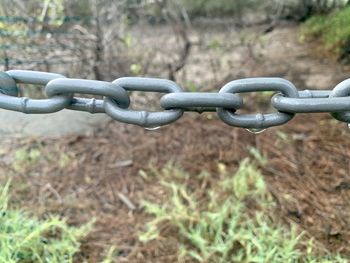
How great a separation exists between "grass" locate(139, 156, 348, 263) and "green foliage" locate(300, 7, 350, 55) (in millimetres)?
2009

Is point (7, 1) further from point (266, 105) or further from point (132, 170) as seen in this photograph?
point (266, 105)

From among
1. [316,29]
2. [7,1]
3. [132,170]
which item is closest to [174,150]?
[132,170]

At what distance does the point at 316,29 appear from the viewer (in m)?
4.59

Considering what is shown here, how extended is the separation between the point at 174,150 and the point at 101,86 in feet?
5.28

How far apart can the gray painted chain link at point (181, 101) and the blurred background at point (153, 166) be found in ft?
2.65

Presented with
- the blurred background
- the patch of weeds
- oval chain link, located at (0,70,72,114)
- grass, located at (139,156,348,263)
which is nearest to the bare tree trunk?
the blurred background

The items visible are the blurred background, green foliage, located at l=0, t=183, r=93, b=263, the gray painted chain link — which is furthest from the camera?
the blurred background

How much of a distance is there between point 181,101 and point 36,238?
1.05 meters

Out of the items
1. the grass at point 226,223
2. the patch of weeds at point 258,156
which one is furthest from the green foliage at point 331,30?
the grass at point 226,223

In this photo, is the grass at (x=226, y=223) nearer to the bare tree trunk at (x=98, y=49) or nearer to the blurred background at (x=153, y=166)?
the blurred background at (x=153, y=166)

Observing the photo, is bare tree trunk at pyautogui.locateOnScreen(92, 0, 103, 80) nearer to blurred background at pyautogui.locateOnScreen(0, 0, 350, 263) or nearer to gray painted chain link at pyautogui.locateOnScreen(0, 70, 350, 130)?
blurred background at pyautogui.locateOnScreen(0, 0, 350, 263)

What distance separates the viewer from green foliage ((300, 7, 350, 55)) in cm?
363

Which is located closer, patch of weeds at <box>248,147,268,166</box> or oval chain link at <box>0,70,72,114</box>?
oval chain link at <box>0,70,72,114</box>

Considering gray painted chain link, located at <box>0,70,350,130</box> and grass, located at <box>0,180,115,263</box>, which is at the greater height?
gray painted chain link, located at <box>0,70,350,130</box>
